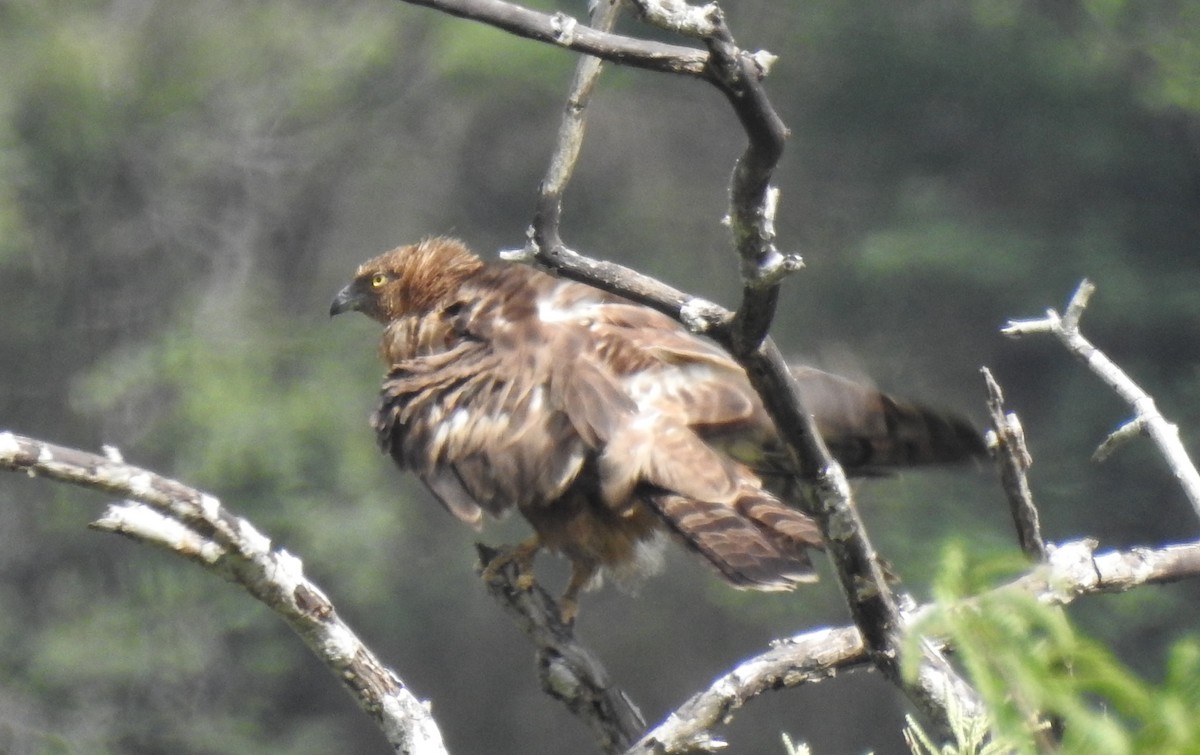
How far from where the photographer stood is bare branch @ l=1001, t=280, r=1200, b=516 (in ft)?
6.33

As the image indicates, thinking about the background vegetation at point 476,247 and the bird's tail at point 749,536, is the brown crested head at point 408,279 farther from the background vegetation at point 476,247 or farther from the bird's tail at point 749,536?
the background vegetation at point 476,247

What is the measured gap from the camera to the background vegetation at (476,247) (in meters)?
13.5

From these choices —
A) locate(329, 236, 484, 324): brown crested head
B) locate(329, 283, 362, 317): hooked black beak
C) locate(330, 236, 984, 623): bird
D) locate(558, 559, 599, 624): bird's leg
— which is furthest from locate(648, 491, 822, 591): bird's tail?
locate(329, 283, 362, 317): hooked black beak

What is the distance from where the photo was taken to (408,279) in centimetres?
488

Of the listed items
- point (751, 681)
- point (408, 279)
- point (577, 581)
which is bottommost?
point (751, 681)

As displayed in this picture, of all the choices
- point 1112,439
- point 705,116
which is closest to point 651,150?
point 705,116

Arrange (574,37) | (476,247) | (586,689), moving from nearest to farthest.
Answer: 1. (574,37)
2. (586,689)
3. (476,247)

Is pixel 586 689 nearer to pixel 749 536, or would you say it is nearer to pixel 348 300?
pixel 749 536

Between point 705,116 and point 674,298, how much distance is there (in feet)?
49.2

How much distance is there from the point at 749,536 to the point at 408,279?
205 cm

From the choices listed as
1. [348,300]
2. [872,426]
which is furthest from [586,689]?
[348,300]

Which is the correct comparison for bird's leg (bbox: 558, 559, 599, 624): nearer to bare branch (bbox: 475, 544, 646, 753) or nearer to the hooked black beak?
bare branch (bbox: 475, 544, 646, 753)

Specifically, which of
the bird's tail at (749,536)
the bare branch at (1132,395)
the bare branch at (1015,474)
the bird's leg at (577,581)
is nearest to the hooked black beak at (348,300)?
the bird's leg at (577,581)

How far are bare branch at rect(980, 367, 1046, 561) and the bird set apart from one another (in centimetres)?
98
